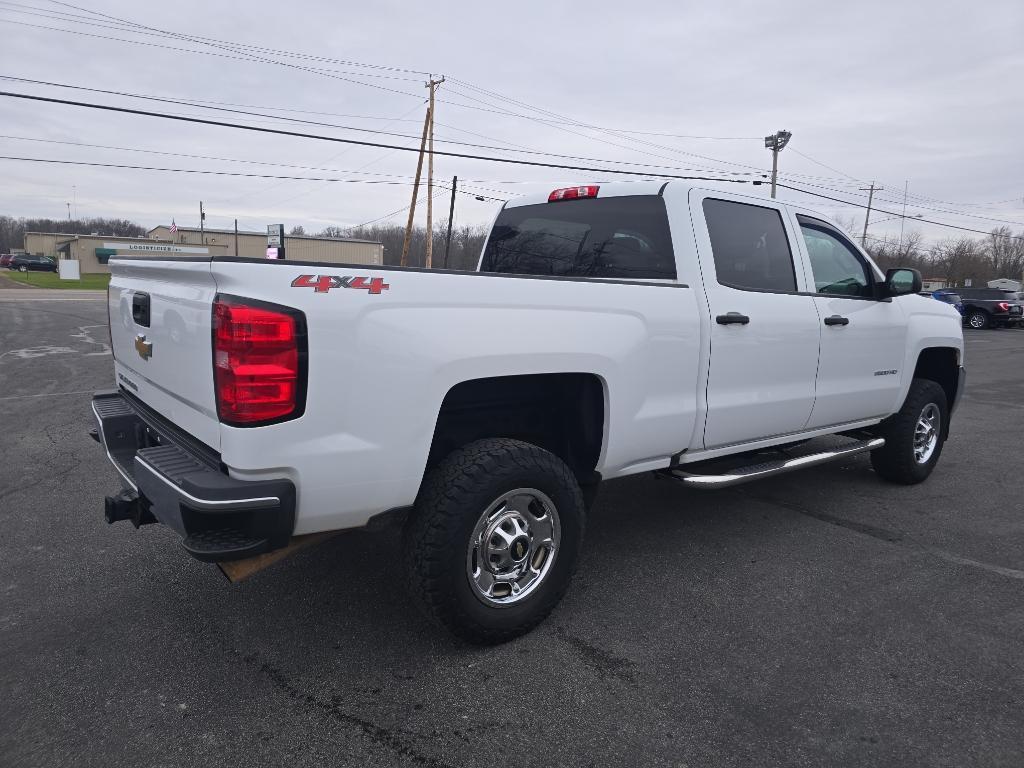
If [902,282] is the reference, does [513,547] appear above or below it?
below

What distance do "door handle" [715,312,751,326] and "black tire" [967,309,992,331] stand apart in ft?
97.5

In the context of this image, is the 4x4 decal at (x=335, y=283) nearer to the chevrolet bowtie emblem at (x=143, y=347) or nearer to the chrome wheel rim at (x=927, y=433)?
the chevrolet bowtie emblem at (x=143, y=347)

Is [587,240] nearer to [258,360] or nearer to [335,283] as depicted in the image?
[335,283]

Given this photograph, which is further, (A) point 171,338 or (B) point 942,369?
(B) point 942,369

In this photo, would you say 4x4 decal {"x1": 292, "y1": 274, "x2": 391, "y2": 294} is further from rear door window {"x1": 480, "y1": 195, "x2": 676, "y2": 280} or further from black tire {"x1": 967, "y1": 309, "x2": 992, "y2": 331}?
black tire {"x1": 967, "y1": 309, "x2": 992, "y2": 331}

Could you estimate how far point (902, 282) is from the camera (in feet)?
15.0

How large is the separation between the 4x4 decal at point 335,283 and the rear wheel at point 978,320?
31.8 metres

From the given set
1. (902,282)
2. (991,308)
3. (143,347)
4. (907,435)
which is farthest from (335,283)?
(991,308)

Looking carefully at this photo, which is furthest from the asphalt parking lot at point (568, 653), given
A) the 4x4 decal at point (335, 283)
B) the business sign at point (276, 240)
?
the business sign at point (276, 240)

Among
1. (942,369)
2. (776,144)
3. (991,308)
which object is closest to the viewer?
(942,369)

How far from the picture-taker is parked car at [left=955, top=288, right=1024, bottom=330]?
2728cm

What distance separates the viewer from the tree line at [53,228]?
96000mm

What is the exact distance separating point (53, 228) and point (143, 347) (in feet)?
445

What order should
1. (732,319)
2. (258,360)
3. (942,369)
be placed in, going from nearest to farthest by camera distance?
(258,360) < (732,319) < (942,369)
